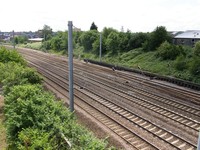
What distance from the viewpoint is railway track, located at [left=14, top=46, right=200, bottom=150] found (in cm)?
1366

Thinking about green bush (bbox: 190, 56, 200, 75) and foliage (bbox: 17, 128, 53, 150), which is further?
green bush (bbox: 190, 56, 200, 75)

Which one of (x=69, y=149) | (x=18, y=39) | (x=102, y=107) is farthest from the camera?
(x=18, y=39)

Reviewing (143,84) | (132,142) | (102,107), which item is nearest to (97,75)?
(143,84)

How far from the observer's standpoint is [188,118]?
54.9ft

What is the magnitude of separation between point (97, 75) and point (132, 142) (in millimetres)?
22086

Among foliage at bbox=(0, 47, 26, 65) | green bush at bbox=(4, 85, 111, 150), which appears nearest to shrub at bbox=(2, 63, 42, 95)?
Answer: green bush at bbox=(4, 85, 111, 150)

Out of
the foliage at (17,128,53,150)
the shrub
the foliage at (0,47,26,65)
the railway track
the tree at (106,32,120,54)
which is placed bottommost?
the railway track

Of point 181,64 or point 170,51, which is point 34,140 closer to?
point 181,64

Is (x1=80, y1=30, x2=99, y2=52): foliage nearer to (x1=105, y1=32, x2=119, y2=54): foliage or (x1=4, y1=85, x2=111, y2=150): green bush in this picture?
(x1=105, y1=32, x2=119, y2=54): foliage

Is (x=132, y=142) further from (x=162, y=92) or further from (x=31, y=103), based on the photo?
(x=162, y=92)

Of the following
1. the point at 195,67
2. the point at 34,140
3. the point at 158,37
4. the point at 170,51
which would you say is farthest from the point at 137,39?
the point at 34,140

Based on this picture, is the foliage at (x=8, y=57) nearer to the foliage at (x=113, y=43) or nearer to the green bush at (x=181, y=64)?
the green bush at (x=181, y=64)

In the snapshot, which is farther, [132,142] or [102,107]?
[102,107]

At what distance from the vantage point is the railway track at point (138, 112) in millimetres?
13664
